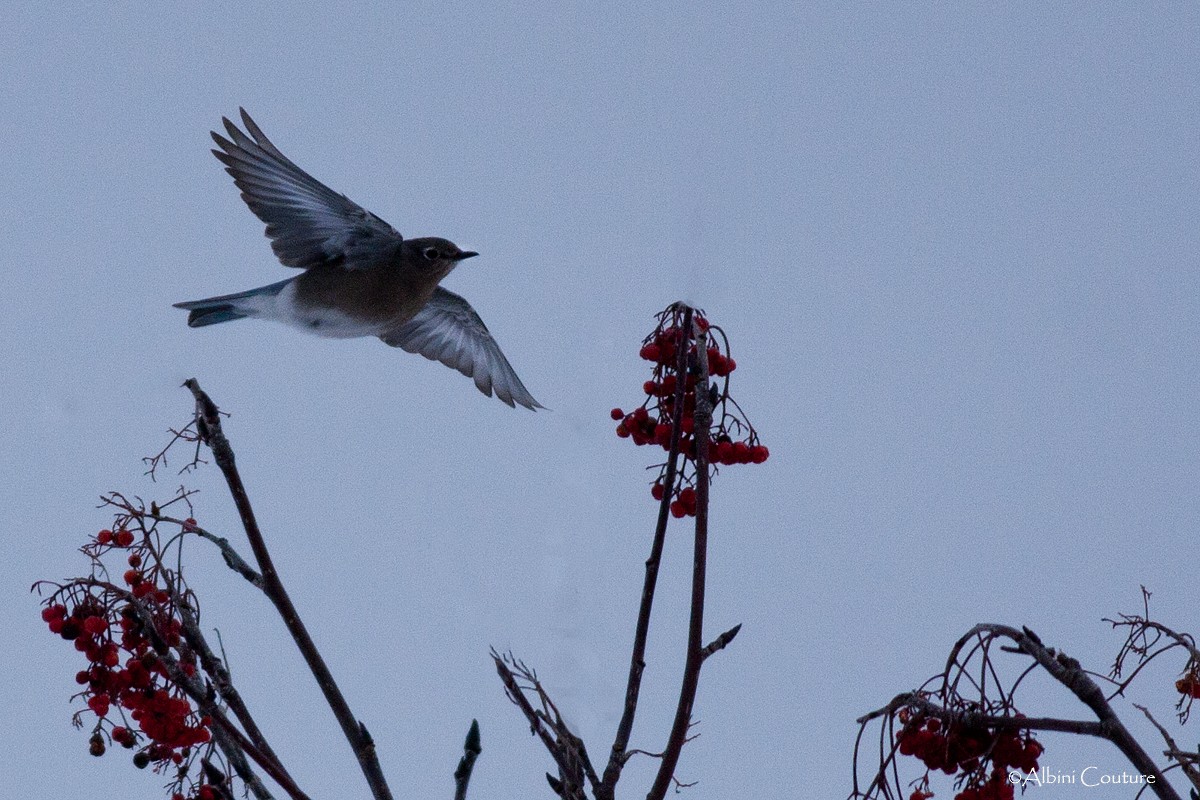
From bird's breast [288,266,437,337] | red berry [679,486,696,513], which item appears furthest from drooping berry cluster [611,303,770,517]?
bird's breast [288,266,437,337]

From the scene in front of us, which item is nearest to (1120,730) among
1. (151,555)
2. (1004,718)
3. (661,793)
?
(1004,718)

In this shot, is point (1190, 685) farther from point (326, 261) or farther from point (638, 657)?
point (326, 261)

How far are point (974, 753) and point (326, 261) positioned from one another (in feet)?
14.0

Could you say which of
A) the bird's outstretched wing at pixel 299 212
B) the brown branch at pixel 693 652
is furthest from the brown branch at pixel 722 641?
A: the bird's outstretched wing at pixel 299 212

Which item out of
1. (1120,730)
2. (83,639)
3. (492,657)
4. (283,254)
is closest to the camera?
(1120,730)

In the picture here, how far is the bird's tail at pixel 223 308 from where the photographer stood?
5727 millimetres

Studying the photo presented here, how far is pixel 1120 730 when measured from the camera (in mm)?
1786

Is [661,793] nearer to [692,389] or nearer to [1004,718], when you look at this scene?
[1004,718]

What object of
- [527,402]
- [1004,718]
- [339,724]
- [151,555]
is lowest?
[1004,718]

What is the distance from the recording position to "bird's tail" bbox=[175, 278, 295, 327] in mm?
5727

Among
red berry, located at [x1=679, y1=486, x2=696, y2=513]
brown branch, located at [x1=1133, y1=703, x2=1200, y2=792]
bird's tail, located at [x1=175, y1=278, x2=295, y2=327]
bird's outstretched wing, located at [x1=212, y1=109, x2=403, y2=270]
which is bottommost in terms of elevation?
brown branch, located at [x1=1133, y1=703, x2=1200, y2=792]

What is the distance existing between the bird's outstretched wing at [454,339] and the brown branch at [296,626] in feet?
13.0

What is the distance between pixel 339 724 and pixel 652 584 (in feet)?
2.23

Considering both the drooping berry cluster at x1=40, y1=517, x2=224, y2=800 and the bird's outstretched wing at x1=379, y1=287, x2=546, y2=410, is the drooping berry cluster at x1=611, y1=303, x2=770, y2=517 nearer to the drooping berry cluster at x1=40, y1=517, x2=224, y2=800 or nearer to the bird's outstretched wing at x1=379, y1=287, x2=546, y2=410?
the drooping berry cluster at x1=40, y1=517, x2=224, y2=800
